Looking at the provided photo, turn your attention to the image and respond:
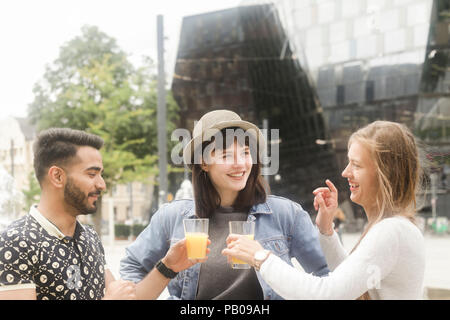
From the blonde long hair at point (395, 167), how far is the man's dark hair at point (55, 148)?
89 cm

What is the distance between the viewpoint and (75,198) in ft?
5.54

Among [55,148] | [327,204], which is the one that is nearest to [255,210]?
[327,204]

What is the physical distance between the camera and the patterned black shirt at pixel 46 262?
1504 millimetres

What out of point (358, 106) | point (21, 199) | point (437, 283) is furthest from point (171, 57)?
point (21, 199)

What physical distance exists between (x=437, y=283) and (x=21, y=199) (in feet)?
17.5

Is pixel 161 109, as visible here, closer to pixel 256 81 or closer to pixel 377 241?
pixel 377 241

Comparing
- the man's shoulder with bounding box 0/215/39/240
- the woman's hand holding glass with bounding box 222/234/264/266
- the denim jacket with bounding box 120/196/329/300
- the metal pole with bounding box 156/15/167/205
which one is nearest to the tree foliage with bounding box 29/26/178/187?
the metal pole with bounding box 156/15/167/205

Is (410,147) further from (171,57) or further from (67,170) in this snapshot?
(171,57)

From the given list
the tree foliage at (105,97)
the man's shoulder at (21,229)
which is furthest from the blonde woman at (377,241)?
the tree foliage at (105,97)

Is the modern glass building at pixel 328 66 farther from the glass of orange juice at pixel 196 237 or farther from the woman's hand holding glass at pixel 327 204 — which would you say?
the glass of orange juice at pixel 196 237

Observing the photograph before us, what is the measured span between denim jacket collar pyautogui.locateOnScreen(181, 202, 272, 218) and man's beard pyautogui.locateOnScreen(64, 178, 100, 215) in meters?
0.47

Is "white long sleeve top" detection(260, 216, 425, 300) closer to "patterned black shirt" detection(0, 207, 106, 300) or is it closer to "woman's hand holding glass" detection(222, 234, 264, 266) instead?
"woman's hand holding glass" detection(222, 234, 264, 266)

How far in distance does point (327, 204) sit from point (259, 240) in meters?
0.27
